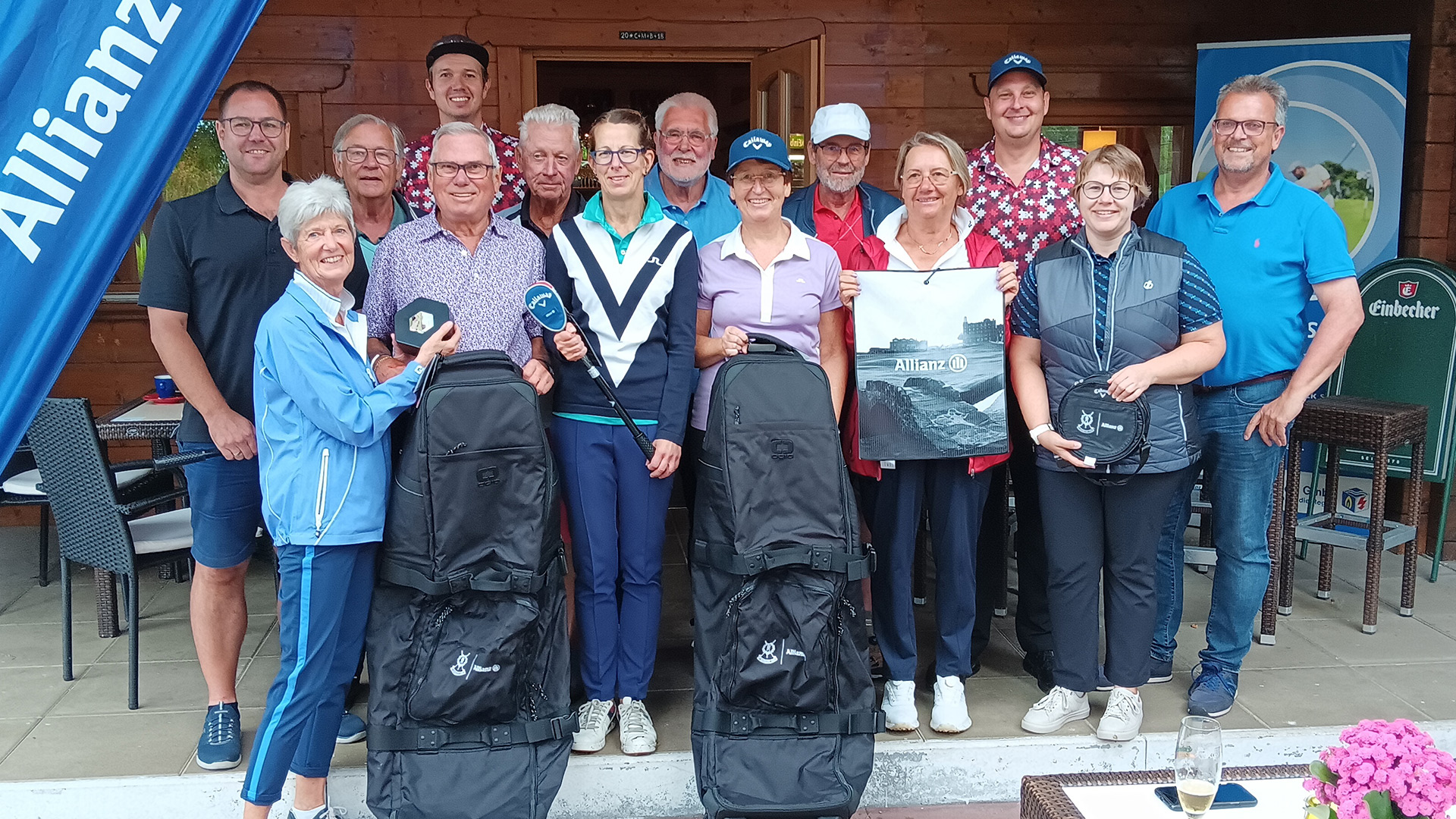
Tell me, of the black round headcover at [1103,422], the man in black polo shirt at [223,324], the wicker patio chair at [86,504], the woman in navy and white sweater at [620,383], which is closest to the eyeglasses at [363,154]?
the man in black polo shirt at [223,324]

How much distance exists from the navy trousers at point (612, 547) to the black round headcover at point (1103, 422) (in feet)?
3.40

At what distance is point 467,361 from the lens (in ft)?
8.12

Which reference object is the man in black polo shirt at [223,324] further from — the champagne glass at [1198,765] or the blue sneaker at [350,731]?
the champagne glass at [1198,765]

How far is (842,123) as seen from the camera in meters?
3.21

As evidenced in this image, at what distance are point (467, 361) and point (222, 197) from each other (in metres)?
0.79

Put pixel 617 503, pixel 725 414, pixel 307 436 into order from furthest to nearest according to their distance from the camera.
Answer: pixel 617 503 < pixel 725 414 < pixel 307 436

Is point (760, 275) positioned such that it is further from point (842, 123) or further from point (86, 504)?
point (86, 504)

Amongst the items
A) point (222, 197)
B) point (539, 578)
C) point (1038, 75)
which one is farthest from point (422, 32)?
point (539, 578)

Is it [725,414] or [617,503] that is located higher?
[725,414]

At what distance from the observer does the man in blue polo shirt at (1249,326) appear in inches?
116

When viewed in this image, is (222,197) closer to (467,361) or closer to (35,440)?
(467,361)

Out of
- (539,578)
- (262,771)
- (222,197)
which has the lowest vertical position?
(262,771)

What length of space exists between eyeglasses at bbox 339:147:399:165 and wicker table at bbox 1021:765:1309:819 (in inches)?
93.4

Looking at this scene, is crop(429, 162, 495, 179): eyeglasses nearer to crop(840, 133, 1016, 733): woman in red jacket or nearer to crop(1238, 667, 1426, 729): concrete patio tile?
crop(840, 133, 1016, 733): woman in red jacket
